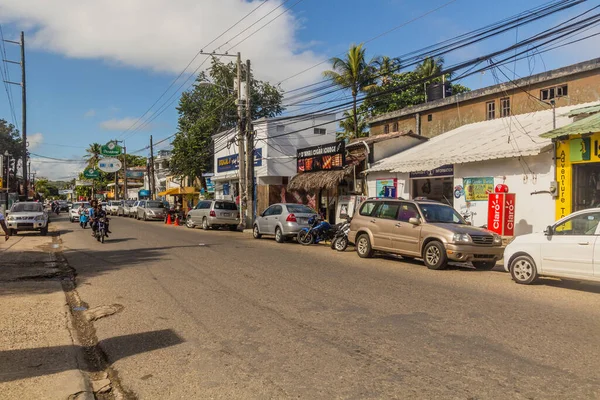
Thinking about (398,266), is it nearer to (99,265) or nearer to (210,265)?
(210,265)

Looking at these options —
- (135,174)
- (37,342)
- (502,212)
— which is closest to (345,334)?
(37,342)

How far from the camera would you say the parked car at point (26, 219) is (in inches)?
834

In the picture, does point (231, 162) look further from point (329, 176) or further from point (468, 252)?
point (468, 252)

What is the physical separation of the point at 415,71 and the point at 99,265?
1273 inches

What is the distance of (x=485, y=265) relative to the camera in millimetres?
11656

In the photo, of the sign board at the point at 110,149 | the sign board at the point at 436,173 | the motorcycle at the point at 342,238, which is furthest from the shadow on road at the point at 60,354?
the sign board at the point at 110,149

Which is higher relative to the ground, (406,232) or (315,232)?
(406,232)

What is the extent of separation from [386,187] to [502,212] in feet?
21.5

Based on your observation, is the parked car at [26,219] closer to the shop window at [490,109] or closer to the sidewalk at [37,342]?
the sidewalk at [37,342]

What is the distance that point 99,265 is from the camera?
11875 mm

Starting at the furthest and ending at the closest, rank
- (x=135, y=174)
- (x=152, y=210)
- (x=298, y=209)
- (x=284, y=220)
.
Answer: (x=135, y=174)
(x=152, y=210)
(x=298, y=209)
(x=284, y=220)

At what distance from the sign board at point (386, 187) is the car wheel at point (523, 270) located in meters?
11.6

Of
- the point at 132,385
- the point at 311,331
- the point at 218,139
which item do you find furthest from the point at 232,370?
the point at 218,139

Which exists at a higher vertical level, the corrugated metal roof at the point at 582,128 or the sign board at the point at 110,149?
the sign board at the point at 110,149
